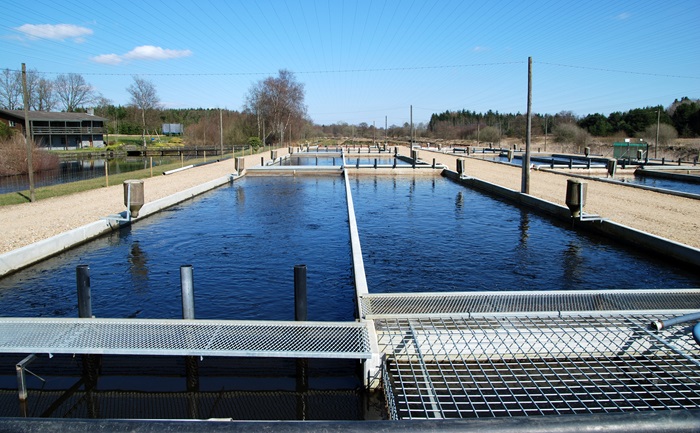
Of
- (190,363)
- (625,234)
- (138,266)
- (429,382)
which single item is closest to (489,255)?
(625,234)

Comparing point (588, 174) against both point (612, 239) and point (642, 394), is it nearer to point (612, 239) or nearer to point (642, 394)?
point (612, 239)

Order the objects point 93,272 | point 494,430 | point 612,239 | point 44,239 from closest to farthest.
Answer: point 494,430, point 93,272, point 44,239, point 612,239

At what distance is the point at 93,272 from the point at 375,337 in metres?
5.88

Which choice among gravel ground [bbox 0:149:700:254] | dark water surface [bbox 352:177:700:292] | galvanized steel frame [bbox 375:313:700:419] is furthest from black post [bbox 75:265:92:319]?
gravel ground [bbox 0:149:700:254]

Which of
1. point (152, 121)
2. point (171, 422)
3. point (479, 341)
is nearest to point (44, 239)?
point (479, 341)

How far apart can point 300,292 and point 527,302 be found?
2673 mm

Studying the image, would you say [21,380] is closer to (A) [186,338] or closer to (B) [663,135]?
(A) [186,338]

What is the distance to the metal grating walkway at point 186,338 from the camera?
5.07 m

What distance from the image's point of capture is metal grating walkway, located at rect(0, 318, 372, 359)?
16.6 ft

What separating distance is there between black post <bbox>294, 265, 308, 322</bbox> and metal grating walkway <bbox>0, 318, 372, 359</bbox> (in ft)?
0.69

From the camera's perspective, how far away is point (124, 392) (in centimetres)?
508

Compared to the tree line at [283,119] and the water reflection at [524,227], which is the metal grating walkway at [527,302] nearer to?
the water reflection at [524,227]

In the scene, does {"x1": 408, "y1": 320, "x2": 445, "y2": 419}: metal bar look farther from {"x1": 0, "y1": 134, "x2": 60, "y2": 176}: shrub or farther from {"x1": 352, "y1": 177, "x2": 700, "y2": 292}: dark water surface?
{"x1": 0, "y1": 134, "x2": 60, "y2": 176}: shrub

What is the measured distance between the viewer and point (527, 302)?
6.54 meters
